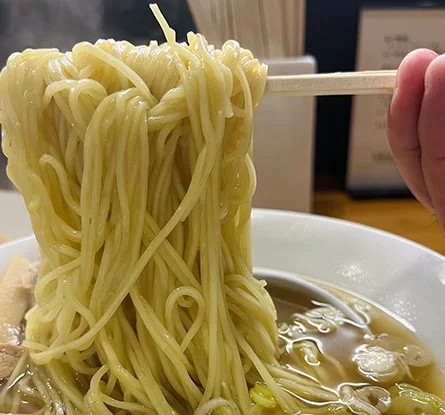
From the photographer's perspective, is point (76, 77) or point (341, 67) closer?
point (76, 77)

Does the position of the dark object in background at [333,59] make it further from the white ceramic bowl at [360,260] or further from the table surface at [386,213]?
the white ceramic bowl at [360,260]

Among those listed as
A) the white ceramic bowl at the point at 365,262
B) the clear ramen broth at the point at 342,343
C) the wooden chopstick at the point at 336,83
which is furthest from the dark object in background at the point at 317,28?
the wooden chopstick at the point at 336,83

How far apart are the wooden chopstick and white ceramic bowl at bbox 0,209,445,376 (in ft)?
1.77

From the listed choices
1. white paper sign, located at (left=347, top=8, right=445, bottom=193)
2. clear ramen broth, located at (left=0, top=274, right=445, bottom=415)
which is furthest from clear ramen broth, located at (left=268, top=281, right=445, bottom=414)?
white paper sign, located at (left=347, top=8, right=445, bottom=193)

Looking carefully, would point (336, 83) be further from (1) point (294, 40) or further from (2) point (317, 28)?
(2) point (317, 28)

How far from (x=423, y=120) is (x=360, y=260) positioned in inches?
24.6

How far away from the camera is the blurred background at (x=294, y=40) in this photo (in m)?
2.34

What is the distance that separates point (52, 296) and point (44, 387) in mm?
181

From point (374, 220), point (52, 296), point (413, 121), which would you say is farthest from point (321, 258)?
point (374, 220)

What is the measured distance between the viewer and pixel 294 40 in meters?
2.39

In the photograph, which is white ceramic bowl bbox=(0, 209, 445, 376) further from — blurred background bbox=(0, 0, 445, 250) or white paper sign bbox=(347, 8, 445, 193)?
white paper sign bbox=(347, 8, 445, 193)

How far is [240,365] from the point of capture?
1192 millimetres

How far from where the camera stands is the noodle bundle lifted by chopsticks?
1.07 m

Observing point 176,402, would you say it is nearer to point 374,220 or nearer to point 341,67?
point 374,220
